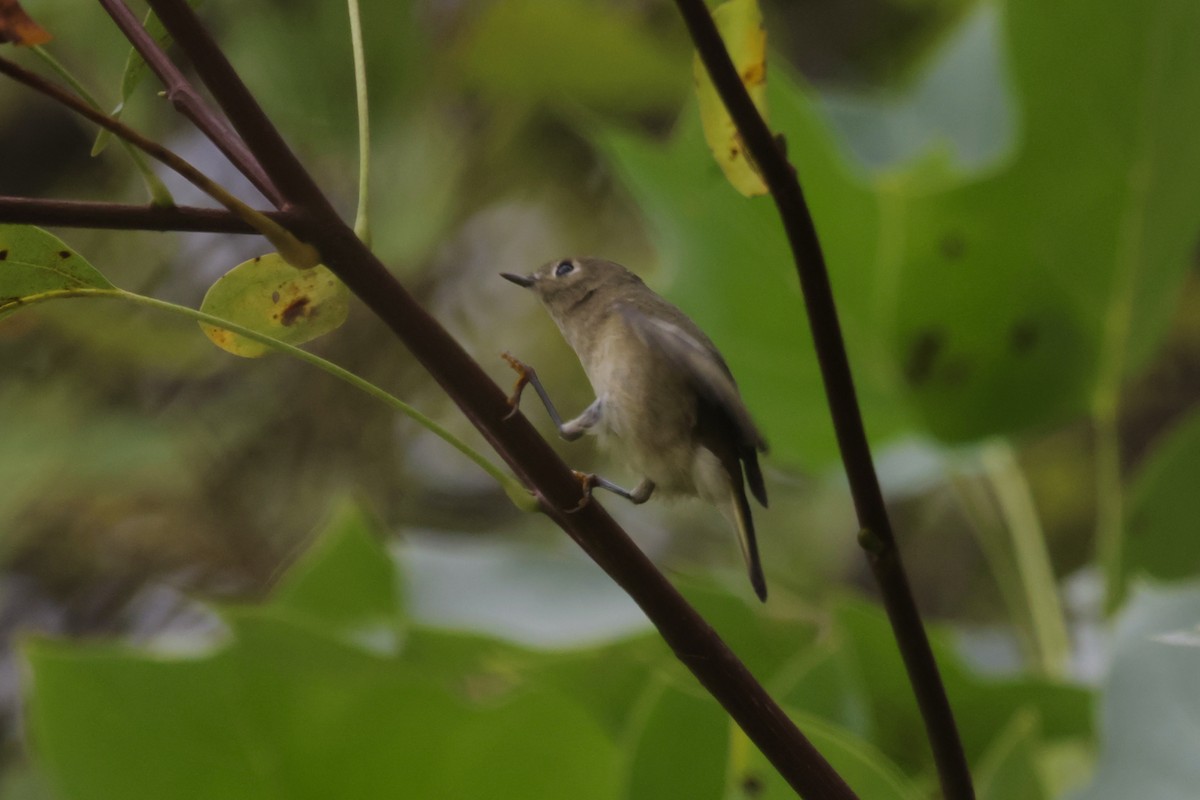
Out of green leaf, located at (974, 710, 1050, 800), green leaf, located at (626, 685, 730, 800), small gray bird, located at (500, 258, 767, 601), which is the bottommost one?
green leaf, located at (974, 710, 1050, 800)

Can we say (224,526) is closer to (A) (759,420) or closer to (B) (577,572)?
(B) (577,572)

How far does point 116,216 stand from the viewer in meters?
0.34

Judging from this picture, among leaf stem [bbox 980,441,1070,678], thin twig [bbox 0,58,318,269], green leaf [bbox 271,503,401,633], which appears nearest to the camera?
thin twig [bbox 0,58,318,269]

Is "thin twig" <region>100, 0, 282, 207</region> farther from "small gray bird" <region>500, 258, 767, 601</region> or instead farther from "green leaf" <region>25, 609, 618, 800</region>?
"green leaf" <region>25, 609, 618, 800</region>

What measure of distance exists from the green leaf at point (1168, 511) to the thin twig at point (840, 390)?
1.68 ft

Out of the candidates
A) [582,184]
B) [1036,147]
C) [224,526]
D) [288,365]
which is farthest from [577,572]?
[582,184]

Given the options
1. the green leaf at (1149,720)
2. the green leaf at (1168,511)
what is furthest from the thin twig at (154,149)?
the green leaf at (1168,511)

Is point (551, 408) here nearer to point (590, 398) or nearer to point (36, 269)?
point (36, 269)

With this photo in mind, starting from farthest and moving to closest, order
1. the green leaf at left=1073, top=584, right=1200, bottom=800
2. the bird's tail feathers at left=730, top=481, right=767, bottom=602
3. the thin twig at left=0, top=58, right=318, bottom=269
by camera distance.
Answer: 1. the green leaf at left=1073, top=584, right=1200, bottom=800
2. the bird's tail feathers at left=730, top=481, right=767, bottom=602
3. the thin twig at left=0, top=58, right=318, bottom=269

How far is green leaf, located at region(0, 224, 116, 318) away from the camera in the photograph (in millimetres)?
400

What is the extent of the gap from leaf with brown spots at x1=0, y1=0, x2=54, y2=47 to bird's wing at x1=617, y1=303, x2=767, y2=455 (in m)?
0.26

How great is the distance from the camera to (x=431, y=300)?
69.8 inches

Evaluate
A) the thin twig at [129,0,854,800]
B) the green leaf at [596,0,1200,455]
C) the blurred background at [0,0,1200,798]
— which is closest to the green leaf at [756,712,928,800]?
the blurred background at [0,0,1200,798]

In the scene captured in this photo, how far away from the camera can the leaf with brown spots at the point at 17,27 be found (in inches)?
13.7
